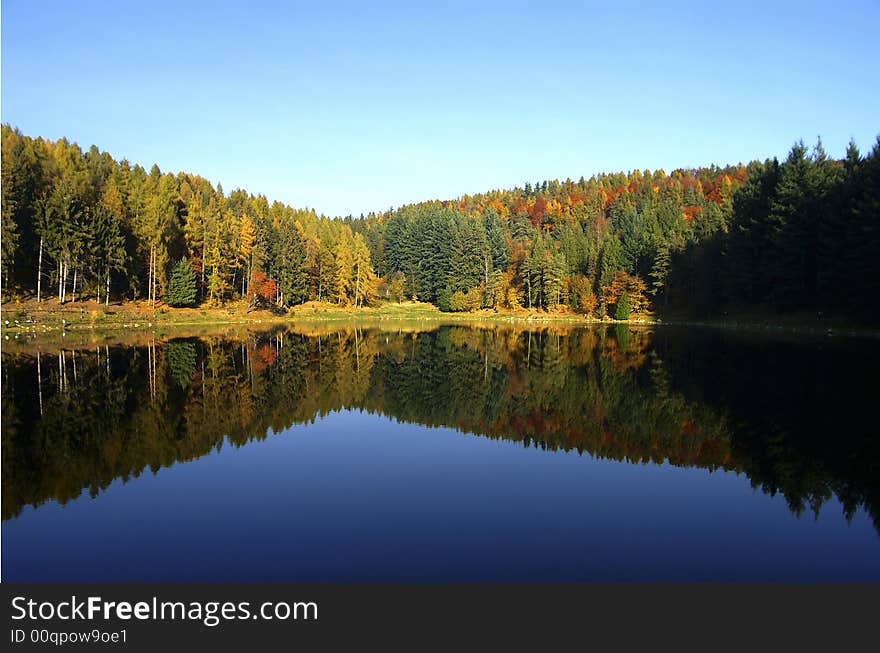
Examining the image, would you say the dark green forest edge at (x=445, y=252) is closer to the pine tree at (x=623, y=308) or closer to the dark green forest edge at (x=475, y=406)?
the pine tree at (x=623, y=308)

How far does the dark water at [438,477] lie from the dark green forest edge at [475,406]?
0.37 ft

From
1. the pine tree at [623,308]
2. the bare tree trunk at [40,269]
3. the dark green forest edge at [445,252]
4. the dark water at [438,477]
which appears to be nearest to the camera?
the dark water at [438,477]

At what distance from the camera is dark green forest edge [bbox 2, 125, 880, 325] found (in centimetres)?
5503

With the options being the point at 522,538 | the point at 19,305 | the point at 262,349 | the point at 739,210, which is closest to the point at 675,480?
the point at 522,538

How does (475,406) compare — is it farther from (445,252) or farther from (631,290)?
(445,252)

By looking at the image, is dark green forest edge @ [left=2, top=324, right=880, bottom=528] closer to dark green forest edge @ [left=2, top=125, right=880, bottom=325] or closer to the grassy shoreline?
the grassy shoreline

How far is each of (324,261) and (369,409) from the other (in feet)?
247

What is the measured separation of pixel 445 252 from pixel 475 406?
90.6 metres

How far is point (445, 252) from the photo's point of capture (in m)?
110

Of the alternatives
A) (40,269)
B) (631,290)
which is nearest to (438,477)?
(40,269)

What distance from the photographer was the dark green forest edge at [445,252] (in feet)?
181

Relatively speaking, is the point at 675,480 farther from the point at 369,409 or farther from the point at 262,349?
the point at 262,349

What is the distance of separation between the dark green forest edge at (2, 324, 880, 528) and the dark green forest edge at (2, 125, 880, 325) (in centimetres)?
2170

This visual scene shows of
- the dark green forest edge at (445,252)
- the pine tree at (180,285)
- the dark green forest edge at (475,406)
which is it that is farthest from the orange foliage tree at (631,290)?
the pine tree at (180,285)
